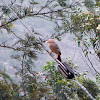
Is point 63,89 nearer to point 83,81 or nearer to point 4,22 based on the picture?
point 83,81

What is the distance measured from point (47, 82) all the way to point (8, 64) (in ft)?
29.1

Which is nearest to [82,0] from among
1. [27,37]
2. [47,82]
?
[27,37]

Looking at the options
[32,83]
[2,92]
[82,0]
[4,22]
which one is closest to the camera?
[2,92]

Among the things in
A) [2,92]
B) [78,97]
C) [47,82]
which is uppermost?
[2,92]

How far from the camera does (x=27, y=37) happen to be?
3830mm

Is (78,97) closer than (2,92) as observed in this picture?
No

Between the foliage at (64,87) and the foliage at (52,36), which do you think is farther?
the foliage at (64,87)

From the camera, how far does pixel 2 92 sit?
308cm

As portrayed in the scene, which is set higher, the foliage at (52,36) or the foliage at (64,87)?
the foliage at (52,36)

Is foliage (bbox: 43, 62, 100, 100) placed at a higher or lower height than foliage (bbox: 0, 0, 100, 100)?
lower

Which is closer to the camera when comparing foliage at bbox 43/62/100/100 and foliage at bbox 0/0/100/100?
foliage at bbox 0/0/100/100

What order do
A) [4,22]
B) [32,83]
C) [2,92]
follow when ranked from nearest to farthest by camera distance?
[2,92] → [32,83] → [4,22]

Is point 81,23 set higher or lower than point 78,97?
higher

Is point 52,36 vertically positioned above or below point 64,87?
above
